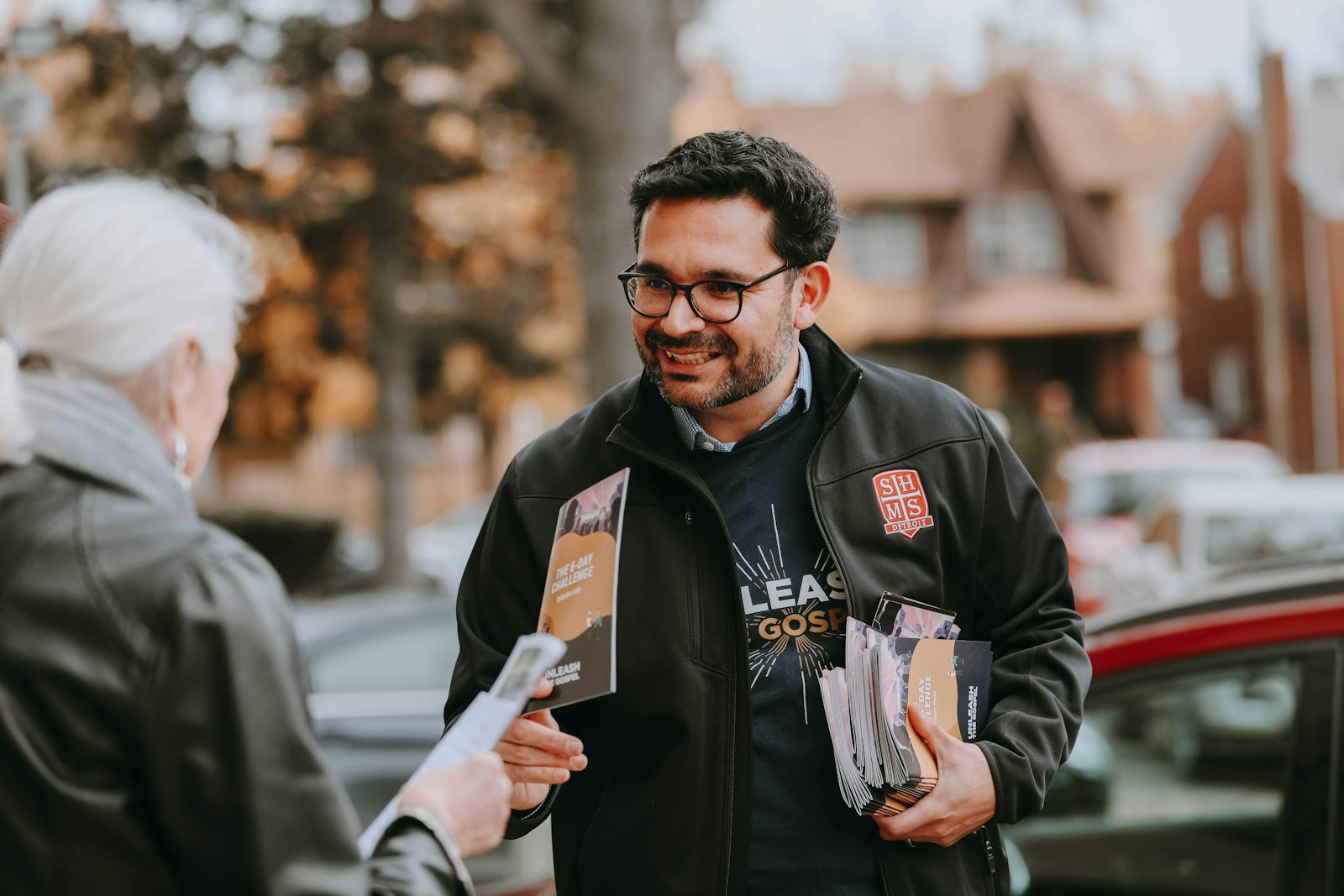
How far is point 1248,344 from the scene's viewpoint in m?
39.1

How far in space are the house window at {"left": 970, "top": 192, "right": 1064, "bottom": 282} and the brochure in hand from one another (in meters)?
33.9

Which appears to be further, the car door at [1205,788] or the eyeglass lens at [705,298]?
the car door at [1205,788]

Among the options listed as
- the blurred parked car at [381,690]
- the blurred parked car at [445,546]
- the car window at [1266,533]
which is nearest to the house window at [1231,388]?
the blurred parked car at [445,546]

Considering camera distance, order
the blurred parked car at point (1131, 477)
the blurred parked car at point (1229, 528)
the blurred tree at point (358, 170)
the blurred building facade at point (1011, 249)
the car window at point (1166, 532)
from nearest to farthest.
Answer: the blurred parked car at point (1229, 528) → the car window at point (1166, 532) → the blurred parked car at point (1131, 477) → the blurred tree at point (358, 170) → the blurred building facade at point (1011, 249)

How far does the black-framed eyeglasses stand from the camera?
2545 mm

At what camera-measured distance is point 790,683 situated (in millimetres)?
2449

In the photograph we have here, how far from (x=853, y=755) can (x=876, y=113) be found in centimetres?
3632

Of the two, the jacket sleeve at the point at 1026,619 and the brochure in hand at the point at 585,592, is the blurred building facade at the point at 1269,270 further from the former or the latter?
the brochure in hand at the point at 585,592

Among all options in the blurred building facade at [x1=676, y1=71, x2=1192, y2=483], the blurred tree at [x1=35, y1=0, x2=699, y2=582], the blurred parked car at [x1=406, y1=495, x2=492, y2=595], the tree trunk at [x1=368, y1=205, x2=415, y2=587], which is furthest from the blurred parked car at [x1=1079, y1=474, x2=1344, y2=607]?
the blurred building facade at [x1=676, y1=71, x2=1192, y2=483]

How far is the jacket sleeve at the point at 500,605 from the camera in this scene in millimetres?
2502

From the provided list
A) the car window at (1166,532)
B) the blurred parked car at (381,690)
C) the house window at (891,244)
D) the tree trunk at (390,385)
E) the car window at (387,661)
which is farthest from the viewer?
the house window at (891,244)

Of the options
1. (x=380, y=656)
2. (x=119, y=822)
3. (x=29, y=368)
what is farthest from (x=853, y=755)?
(x=380, y=656)

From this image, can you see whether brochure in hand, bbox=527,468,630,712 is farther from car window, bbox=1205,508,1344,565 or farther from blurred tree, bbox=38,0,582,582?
blurred tree, bbox=38,0,582,582

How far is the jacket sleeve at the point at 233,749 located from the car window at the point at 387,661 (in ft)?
16.8
